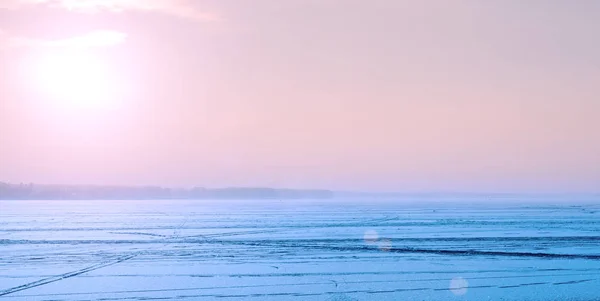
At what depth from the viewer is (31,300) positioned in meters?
11.5

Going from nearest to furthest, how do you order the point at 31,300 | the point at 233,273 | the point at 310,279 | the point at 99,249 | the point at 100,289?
1. the point at 31,300
2. the point at 100,289
3. the point at 310,279
4. the point at 233,273
5. the point at 99,249

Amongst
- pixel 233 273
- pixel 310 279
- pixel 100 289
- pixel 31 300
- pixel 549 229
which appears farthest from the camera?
pixel 549 229

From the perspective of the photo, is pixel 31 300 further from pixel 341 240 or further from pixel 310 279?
pixel 341 240

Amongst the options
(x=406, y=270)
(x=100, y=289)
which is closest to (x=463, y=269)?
(x=406, y=270)

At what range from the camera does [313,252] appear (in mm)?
18344

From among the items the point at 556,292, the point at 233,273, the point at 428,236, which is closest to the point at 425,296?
the point at 556,292

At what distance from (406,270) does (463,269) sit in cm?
128

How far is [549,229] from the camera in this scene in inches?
1057

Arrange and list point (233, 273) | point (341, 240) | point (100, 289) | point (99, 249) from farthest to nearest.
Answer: point (341, 240) < point (99, 249) < point (233, 273) < point (100, 289)

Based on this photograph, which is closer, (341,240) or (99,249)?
(99,249)

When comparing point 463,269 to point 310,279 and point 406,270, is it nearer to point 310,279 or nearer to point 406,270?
point 406,270

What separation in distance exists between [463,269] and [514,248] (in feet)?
16.3

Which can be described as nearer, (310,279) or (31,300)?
(31,300)

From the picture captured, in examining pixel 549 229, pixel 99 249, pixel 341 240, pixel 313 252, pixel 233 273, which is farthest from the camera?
pixel 549 229
